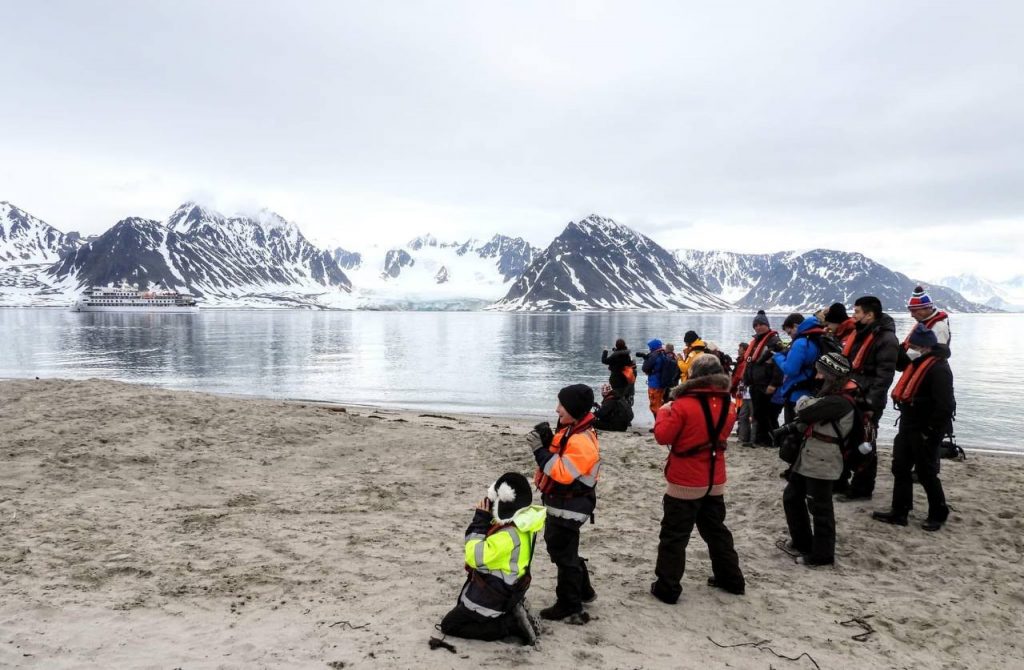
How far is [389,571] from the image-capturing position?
273 inches

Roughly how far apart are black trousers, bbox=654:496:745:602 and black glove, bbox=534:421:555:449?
1.55m

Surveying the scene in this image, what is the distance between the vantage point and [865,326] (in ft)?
28.6

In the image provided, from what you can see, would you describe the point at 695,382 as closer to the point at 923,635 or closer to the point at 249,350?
the point at 923,635

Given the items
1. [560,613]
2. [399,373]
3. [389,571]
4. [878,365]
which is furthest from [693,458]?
[399,373]

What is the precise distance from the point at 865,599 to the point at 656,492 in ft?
14.4

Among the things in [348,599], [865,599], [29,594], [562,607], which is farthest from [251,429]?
[865,599]

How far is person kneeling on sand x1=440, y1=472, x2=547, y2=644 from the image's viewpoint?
5.00m

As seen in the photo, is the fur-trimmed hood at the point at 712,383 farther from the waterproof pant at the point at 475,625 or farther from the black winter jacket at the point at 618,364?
the black winter jacket at the point at 618,364

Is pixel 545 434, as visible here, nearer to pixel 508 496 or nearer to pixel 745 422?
pixel 508 496

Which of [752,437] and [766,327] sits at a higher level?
[766,327]

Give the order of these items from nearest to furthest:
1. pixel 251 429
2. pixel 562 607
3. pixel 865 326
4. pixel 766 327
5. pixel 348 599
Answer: pixel 562 607 → pixel 348 599 → pixel 865 326 → pixel 766 327 → pixel 251 429

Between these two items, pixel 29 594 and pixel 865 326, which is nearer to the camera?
pixel 29 594

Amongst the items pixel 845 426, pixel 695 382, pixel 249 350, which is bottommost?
pixel 249 350

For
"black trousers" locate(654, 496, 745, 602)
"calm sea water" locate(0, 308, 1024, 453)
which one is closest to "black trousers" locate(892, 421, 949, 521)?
"black trousers" locate(654, 496, 745, 602)
